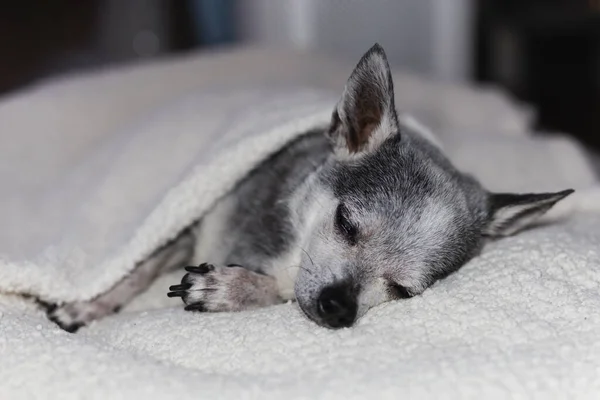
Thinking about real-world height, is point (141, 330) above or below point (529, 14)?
below

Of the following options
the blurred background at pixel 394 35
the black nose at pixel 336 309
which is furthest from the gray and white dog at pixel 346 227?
the blurred background at pixel 394 35

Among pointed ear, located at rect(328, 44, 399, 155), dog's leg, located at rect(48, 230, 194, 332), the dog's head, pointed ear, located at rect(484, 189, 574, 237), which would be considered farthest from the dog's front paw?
pointed ear, located at rect(484, 189, 574, 237)

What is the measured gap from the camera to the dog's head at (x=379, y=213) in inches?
72.1

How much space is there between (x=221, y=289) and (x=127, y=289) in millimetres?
376

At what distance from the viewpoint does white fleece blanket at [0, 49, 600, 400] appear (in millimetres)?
1444

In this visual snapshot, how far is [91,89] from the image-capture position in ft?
10.3

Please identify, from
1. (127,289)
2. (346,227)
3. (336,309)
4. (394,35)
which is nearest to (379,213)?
(346,227)

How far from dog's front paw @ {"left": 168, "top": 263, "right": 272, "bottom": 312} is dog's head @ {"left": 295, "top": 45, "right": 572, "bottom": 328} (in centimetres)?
14

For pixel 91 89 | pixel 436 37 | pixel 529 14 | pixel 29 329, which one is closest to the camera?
pixel 29 329

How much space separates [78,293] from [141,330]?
13.2 inches

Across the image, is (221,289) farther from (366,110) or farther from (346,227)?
(366,110)

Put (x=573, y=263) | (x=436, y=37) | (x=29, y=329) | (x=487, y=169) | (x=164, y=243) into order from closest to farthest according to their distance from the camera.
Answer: (x=29, y=329) → (x=573, y=263) → (x=164, y=243) → (x=487, y=169) → (x=436, y=37)

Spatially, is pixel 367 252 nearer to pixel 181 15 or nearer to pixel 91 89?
pixel 91 89

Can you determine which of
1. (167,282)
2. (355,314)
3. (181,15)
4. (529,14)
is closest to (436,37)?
(529,14)
